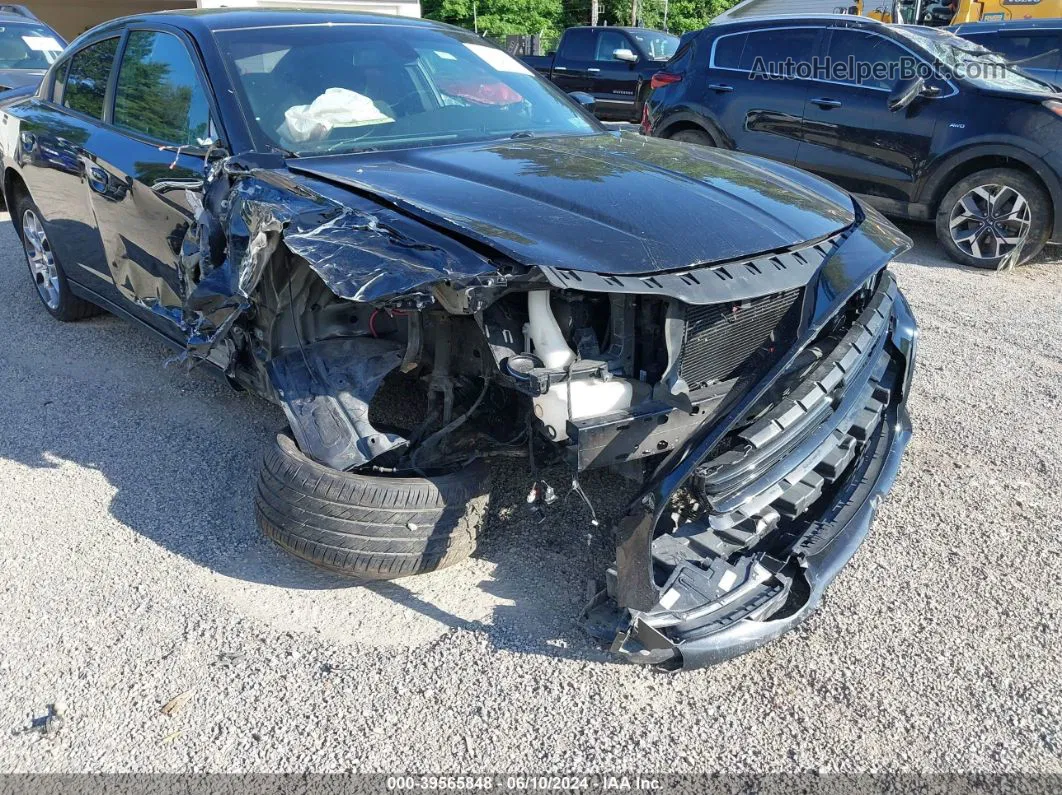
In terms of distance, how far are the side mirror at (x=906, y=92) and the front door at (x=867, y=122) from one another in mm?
80

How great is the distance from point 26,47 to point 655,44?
891cm

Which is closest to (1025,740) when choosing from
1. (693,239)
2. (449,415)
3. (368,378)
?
(693,239)

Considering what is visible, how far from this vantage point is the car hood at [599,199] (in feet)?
7.68

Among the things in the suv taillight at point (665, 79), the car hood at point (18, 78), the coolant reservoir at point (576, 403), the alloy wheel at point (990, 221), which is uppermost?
the suv taillight at point (665, 79)

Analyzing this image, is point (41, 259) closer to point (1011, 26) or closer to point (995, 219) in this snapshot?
point (995, 219)

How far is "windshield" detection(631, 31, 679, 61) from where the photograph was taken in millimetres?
13055

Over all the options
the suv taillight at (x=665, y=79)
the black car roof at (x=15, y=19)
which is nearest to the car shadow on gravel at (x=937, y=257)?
the suv taillight at (x=665, y=79)

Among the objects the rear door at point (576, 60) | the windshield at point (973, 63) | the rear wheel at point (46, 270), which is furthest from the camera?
the rear door at point (576, 60)

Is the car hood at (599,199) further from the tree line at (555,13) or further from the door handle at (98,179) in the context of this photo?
the tree line at (555,13)

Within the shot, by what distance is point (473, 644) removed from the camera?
8.25 ft

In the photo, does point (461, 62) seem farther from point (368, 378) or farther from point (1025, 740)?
point (1025, 740)

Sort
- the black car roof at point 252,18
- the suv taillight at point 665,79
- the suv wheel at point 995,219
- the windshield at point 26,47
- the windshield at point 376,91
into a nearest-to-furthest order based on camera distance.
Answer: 1. the windshield at point 376,91
2. the black car roof at point 252,18
3. the suv wheel at point 995,219
4. the suv taillight at point 665,79
5. the windshield at point 26,47

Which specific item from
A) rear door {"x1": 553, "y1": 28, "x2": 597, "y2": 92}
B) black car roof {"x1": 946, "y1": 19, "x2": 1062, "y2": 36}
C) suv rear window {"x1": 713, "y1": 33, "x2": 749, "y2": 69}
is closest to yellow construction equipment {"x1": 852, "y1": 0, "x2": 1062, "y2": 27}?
black car roof {"x1": 946, "y1": 19, "x2": 1062, "y2": 36}

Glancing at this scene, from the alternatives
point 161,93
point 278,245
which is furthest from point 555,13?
point 278,245
